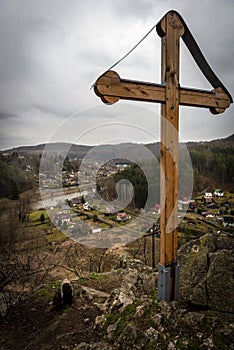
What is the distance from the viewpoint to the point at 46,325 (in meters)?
3.23

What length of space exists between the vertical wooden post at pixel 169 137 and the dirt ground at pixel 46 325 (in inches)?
48.3

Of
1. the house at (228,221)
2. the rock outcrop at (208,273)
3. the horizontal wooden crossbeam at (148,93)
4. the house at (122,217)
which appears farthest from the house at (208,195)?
the horizontal wooden crossbeam at (148,93)

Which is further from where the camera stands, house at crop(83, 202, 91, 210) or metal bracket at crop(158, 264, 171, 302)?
house at crop(83, 202, 91, 210)

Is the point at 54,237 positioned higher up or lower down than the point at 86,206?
lower down

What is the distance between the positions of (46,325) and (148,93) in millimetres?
3280

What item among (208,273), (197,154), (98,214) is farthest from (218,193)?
(208,273)

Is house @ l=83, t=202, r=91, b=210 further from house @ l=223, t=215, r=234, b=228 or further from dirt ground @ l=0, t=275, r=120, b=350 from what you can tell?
house @ l=223, t=215, r=234, b=228

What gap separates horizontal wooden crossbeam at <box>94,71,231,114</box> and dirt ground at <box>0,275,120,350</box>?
2.72m

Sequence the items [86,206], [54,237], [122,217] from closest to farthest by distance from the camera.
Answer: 1. [86,206]
2. [122,217]
3. [54,237]

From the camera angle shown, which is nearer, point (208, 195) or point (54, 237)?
point (208, 195)

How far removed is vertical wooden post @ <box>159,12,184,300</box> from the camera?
2730 millimetres

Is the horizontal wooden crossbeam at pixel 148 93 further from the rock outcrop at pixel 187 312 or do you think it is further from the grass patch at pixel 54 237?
the grass patch at pixel 54 237

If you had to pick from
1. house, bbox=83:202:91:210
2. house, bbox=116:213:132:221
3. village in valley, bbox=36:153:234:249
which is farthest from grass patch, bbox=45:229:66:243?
house, bbox=83:202:91:210

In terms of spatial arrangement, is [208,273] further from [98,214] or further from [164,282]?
[98,214]
